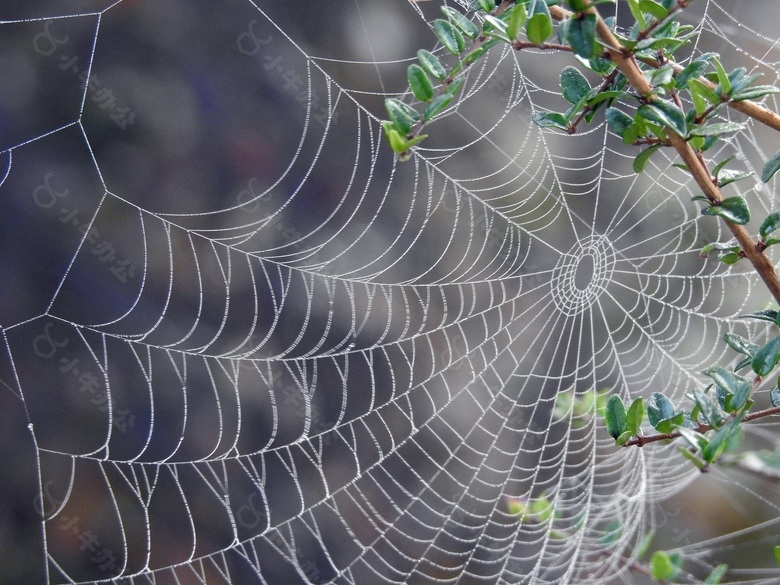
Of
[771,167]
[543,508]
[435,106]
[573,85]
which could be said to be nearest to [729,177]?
[771,167]

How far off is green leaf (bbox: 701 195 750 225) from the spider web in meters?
0.31

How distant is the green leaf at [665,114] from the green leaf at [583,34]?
7 centimetres

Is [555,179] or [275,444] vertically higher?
[555,179]

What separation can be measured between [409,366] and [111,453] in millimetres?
455

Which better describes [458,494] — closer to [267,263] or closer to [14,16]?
[267,263]

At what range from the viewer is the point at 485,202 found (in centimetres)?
98

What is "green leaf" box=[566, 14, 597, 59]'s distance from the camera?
323 millimetres

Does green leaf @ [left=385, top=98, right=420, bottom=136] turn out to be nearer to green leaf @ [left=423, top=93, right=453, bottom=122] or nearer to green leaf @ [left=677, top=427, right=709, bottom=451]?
green leaf @ [left=423, top=93, right=453, bottom=122]

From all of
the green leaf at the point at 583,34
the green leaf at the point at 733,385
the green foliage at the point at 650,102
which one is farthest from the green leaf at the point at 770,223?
the green leaf at the point at 583,34

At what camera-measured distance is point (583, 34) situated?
0.32 metres

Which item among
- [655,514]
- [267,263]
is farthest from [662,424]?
[655,514]

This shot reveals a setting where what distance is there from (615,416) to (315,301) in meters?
0.51

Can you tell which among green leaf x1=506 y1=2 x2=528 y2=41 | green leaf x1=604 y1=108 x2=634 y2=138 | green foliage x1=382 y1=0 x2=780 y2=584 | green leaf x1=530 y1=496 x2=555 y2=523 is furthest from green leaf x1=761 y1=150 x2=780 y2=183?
green leaf x1=530 y1=496 x2=555 y2=523

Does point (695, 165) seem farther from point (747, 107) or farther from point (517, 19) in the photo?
point (517, 19)
